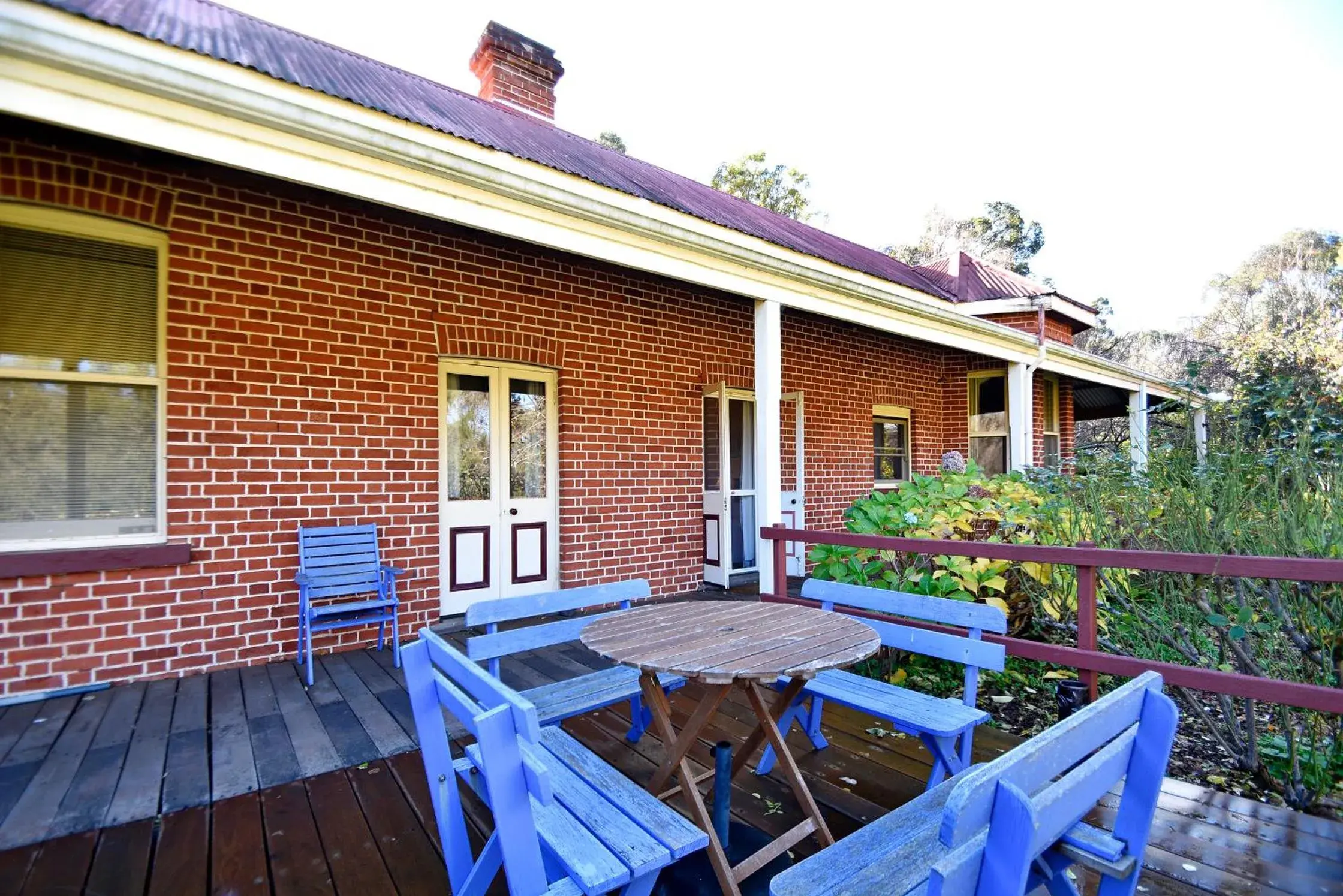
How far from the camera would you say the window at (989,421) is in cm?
947

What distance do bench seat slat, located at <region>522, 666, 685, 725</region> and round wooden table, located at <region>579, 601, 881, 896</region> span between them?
0.77 feet

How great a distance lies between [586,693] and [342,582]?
2.37m

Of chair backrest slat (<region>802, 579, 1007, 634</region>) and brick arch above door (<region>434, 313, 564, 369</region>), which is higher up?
brick arch above door (<region>434, 313, 564, 369</region>)

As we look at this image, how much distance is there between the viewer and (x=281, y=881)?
1856mm

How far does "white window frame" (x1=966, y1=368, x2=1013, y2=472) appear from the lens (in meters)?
9.16

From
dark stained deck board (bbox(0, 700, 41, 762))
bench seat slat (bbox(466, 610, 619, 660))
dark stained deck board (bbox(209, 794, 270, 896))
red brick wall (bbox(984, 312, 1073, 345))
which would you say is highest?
red brick wall (bbox(984, 312, 1073, 345))

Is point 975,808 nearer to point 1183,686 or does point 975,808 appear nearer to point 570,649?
point 1183,686

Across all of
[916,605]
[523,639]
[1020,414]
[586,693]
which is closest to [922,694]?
[916,605]

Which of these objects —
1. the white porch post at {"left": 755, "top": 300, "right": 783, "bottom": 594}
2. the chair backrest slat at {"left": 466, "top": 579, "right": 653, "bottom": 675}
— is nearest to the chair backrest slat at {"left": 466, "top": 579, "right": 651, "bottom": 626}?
the chair backrest slat at {"left": 466, "top": 579, "right": 653, "bottom": 675}

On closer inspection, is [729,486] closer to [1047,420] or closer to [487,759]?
[487,759]

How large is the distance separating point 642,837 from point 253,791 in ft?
5.95

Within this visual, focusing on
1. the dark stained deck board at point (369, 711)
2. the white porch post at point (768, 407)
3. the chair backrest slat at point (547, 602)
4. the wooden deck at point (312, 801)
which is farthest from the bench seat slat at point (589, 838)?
the white porch post at point (768, 407)

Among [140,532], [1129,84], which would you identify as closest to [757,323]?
[140,532]

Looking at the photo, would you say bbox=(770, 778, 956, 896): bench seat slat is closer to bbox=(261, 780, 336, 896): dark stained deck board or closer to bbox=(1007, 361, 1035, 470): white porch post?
bbox=(261, 780, 336, 896): dark stained deck board
